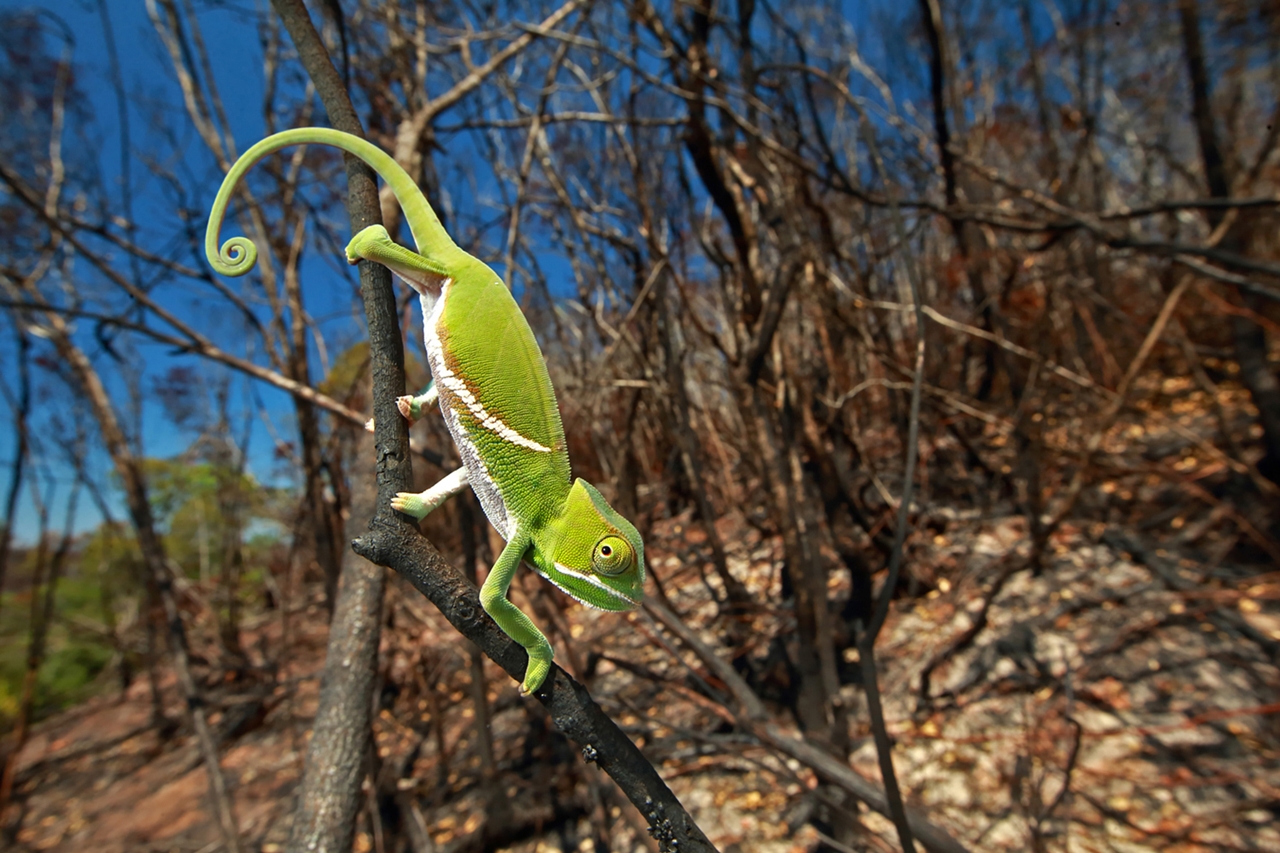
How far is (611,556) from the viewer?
45cm

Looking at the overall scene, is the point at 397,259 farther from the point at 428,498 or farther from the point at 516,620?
the point at 516,620

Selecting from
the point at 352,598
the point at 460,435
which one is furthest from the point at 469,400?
the point at 352,598

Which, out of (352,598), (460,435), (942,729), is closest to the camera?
(460,435)

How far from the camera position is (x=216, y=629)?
4.17 m

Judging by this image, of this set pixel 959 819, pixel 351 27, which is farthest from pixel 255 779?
pixel 351 27

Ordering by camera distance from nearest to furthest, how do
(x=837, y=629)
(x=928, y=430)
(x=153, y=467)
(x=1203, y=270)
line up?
(x=1203, y=270) < (x=837, y=629) < (x=928, y=430) < (x=153, y=467)

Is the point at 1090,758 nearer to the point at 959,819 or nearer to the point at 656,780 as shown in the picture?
the point at 959,819

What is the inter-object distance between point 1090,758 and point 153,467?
31.2 ft

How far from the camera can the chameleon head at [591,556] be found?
46cm

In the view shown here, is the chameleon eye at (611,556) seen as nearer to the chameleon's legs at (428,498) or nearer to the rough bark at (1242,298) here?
the chameleon's legs at (428,498)

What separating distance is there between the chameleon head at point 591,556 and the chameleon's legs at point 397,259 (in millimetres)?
227

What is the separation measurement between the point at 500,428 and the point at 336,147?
0.28 meters

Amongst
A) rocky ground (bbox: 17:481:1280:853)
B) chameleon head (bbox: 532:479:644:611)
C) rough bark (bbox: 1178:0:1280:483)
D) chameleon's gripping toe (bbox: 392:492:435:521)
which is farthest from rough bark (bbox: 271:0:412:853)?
rough bark (bbox: 1178:0:1280:483)

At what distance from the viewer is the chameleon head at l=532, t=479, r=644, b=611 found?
0.46 meters
